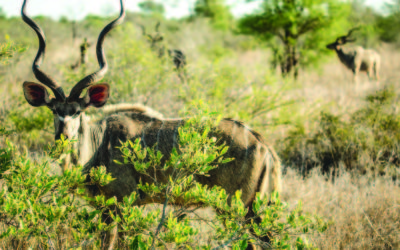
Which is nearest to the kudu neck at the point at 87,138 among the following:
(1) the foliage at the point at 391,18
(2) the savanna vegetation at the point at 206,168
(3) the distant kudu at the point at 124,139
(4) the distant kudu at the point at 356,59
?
(3) the distant kudu at the point at 124,139

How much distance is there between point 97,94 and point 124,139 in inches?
18.7

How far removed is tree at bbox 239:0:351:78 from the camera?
37.4ft

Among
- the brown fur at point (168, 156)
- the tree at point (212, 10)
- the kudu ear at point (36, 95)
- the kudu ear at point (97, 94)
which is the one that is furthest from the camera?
the tree at point (212, 10)

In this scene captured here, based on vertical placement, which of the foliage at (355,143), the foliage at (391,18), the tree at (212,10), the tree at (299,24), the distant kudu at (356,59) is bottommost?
the foliage at (355,143)

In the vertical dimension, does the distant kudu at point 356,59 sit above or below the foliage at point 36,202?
above

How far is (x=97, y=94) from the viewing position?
3.05 metres

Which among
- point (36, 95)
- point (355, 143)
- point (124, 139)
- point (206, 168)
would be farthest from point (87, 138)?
point (355, 143)

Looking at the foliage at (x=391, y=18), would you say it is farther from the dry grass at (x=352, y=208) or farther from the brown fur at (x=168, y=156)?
the brown fur at (x=168, y=156)

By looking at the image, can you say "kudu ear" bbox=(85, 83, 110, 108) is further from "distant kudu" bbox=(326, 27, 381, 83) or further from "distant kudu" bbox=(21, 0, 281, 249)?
"distant kudu" bbox=(326, 27, 381, 83)

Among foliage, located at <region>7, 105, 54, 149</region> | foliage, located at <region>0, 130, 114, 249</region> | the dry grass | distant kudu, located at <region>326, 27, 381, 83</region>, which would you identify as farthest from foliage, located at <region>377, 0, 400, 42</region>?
foliage, located at <region>0, 130, 114, 249</region>

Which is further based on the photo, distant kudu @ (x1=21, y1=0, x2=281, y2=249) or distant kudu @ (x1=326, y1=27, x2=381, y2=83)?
distant kudu @ (x1=326, y1=27, x2=381, y2=83)

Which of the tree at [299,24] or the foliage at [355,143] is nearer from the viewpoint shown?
the foliage at [355,143]

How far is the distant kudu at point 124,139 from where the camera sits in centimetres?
271

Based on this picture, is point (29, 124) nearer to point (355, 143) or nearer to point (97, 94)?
point (97, 94)
